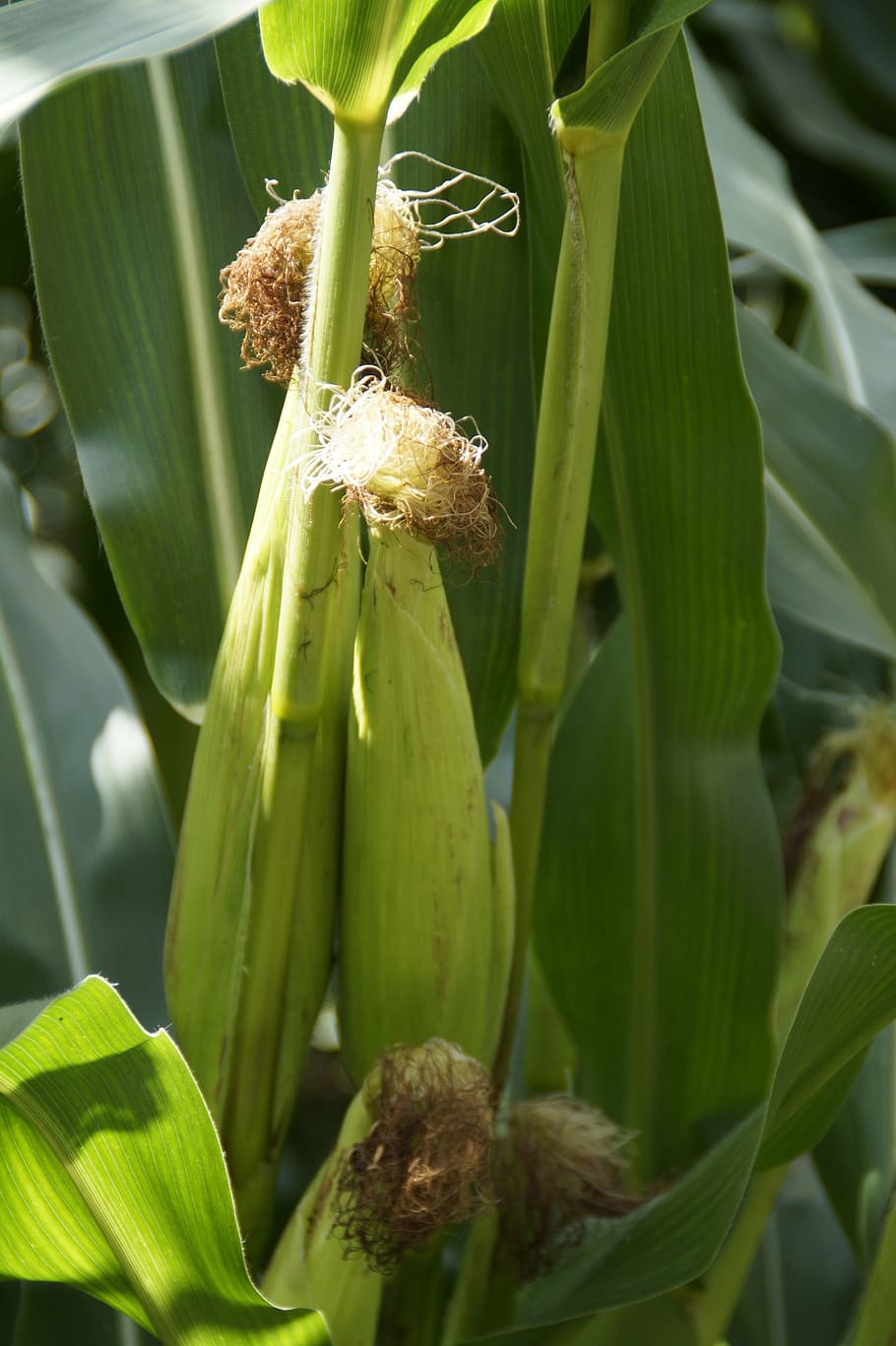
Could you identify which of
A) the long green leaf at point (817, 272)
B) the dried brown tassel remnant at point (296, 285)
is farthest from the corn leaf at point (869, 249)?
the dried brown tassel remnant at point (296, 285)

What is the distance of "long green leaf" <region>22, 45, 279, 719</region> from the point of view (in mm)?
493

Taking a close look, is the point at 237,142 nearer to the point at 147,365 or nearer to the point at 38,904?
the point at 147,365

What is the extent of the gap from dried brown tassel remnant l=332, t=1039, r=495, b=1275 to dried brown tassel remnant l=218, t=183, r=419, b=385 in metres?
0.23

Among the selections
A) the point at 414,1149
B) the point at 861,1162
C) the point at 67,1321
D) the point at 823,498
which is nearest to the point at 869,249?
the point at 823,498

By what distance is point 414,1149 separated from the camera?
0.40 meters

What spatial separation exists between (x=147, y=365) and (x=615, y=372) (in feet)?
0.62

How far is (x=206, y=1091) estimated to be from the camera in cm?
41

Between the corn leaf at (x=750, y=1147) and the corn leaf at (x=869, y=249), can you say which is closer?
the corn leaf at (x=750, y=1147)

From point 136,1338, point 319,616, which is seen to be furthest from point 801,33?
point 136,1338

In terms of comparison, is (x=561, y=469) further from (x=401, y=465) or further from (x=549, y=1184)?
(x=549, y=1184)

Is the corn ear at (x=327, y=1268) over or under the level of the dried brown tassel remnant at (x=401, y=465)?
under

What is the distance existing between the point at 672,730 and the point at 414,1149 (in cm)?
21

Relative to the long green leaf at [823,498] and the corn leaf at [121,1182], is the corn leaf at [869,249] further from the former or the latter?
the corn leaf at [121,1182]

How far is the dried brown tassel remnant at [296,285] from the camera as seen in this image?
1.28ft
